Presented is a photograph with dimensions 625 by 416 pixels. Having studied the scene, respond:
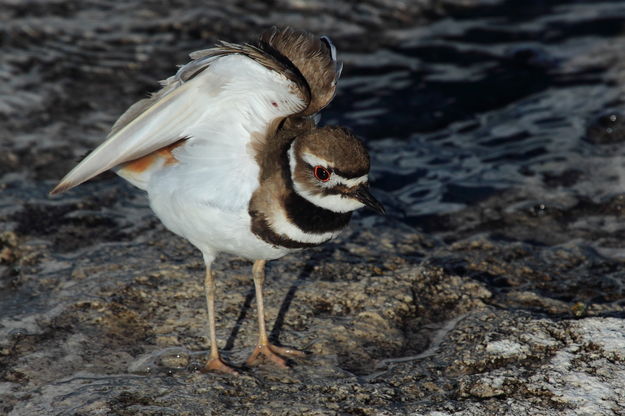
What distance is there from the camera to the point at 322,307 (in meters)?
5.28

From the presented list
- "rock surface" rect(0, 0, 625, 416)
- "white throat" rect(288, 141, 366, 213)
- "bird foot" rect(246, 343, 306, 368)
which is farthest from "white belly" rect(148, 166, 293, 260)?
"rock surface" rect(0, 0, 625, 416)

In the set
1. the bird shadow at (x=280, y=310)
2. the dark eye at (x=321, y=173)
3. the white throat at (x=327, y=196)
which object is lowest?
the bird shadow at (x=280, y=310)

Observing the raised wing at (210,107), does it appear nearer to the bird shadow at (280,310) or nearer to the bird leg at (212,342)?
the bird leg at (212,342)

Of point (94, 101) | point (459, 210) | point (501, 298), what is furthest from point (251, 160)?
point (94, 101)

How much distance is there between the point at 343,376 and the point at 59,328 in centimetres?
179

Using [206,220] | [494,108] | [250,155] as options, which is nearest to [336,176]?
[250,155]

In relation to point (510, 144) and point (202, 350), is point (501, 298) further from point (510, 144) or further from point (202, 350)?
point (510, 144)

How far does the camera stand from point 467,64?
10047 mm

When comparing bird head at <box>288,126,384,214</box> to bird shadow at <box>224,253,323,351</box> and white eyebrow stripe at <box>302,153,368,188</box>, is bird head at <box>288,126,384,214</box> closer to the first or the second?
white eyebrow stripe at <box>302,153,368,188</box>

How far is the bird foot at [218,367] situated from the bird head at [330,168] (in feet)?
3.44

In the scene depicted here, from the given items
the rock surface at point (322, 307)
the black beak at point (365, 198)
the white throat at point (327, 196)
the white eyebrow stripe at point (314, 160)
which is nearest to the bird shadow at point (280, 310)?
the rock surface at point (322, 307)

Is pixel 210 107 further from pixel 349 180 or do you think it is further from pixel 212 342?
pixel 212 342

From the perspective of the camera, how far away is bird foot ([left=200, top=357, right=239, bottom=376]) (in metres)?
4.56

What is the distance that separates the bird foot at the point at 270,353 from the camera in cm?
472
